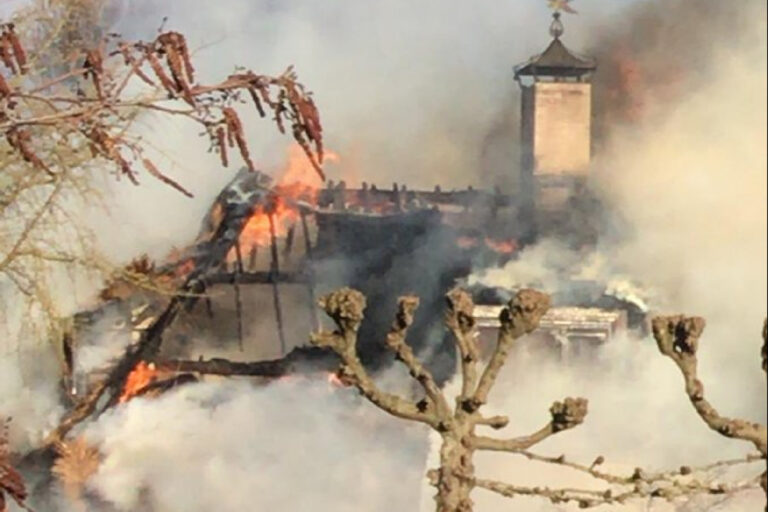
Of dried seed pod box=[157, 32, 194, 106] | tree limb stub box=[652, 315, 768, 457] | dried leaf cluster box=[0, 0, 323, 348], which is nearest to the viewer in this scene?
dried seed pod box=[157, 32, 194, 106]

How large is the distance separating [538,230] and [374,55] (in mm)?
524

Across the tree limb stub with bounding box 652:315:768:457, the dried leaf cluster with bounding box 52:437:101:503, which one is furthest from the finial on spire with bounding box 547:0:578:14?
the dried leaf cluster with bounding box 52:437:101:503

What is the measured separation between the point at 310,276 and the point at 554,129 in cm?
62

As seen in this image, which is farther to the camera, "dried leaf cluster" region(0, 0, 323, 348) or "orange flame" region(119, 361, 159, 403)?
"orange flame" region(119, 361, 159, 403)

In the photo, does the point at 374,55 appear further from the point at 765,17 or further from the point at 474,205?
the point at 765,17

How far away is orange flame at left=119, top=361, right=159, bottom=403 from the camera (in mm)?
3000

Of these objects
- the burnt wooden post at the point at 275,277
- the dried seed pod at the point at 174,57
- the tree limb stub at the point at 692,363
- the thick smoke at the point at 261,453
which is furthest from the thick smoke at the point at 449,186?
the dried seed pod at the point at 174,57

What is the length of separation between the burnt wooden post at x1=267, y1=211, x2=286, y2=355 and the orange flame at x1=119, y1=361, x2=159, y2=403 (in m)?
0.29

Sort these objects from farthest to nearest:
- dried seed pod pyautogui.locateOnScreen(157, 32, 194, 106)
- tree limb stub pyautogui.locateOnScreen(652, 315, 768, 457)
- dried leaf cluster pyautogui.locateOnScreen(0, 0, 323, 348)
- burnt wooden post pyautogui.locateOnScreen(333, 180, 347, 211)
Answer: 1. burnt wooden post pyautogui.locateOnScreen(333, 180, 347, 211)
2. dried leaf cluster pyautogui.locateOnScreen(0, 0, 323, 348)
3. tree limb stub pyautogui.locateOnScreen(652, 315, 768, 457)
4. dried seed pod pyautogui.locateOnScreen(157, 32, 194, 106)

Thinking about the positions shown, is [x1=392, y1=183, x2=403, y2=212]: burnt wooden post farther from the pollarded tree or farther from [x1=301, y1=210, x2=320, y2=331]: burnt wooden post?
the pollarded tree

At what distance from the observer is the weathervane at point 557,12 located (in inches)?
117

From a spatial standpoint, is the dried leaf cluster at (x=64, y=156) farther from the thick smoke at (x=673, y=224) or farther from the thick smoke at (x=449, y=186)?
the thick smoke at (x=673, y=224)

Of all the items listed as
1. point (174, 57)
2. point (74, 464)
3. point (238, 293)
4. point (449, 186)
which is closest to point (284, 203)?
point (238, 293)

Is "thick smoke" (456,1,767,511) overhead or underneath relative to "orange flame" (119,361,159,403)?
overhead
